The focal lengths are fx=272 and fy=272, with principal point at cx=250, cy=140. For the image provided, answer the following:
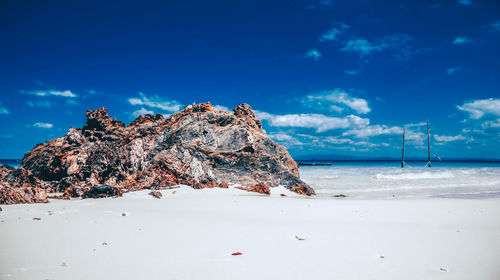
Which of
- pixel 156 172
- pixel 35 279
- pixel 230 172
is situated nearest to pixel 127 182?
pixel 156 172

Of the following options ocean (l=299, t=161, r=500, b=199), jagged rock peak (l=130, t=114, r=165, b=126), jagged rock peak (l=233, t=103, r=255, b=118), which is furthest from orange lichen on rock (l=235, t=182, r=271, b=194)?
jagged rock peak (l=130, t=114, r=165, b=126)

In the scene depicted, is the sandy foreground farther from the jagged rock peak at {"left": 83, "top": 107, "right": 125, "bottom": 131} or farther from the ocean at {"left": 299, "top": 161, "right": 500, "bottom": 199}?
the jagged rock peak at {"left": 83, "top": 107, "right": 125, "bottom": 131}

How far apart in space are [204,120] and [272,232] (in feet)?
28.6

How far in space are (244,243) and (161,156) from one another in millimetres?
7749

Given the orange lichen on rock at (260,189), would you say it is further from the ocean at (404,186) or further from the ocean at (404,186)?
the ocean at (404,186)

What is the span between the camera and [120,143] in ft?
38.3

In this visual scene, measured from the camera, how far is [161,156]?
427 inches

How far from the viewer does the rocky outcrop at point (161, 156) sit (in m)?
9.59

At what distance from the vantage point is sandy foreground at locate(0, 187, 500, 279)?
3.02m

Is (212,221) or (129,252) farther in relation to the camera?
(212,221)

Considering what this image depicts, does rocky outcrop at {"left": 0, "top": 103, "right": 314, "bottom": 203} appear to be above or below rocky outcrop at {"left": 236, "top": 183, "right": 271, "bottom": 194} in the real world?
above

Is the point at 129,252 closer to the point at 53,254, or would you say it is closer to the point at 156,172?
the point at 53,254

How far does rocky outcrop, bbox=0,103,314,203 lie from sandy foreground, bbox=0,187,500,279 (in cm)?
306

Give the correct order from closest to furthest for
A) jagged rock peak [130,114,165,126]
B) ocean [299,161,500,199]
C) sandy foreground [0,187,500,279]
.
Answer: sandy foreground [0,187,500,279] → ocean [299,161,500,199] → jagged rock peak [130,114,165,126]
